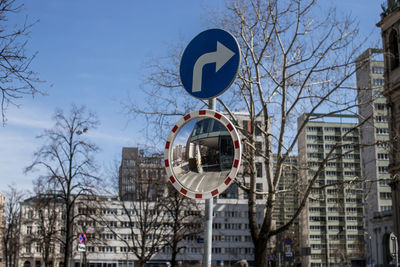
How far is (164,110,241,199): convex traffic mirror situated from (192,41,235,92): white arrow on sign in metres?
0.65

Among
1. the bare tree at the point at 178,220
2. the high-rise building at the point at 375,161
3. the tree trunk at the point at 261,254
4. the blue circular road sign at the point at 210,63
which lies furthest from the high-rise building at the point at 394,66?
the blue circular road sign at the point at 210,63

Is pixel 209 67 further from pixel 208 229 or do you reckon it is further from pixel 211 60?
pixel 208 229

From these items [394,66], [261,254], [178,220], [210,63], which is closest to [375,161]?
[394,66]

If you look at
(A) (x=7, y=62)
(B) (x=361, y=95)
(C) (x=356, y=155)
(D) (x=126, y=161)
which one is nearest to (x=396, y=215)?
(D) (x=126, y=161)

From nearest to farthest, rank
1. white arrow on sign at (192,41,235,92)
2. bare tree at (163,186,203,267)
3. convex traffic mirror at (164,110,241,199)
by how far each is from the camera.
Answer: convex traffic mirror at (164,110,241,199) < white arrow on sign at (192,41,235,92) < bare tree at (163,186,203,267)

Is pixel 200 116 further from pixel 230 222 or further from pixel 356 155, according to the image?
pixel 356 155

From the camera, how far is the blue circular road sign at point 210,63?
4875mm

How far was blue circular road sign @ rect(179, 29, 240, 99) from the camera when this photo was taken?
488 centimetres

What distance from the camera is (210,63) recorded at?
504 cm

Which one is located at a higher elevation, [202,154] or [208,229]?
[202,154]

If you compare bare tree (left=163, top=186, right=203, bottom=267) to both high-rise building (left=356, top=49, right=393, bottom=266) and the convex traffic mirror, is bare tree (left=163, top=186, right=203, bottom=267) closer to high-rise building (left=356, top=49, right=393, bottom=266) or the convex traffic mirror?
high-rise building (left=356, top=49, right=393, bottom=266)

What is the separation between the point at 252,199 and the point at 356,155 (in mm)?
118814

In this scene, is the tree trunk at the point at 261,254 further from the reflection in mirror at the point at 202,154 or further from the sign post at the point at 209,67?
the reflection in mirror at the point at 202,154

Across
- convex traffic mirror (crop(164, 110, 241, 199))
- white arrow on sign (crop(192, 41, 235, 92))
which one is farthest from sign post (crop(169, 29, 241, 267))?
convex traffic mirror (crop(164, 110, 241, 199))
